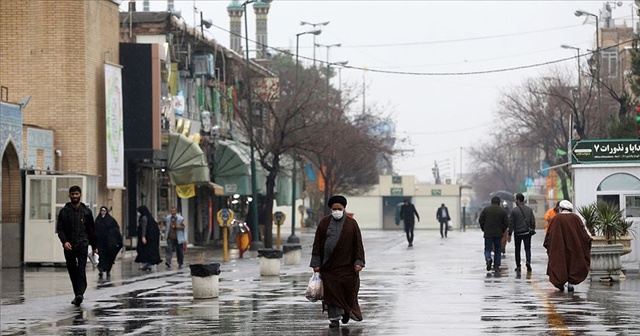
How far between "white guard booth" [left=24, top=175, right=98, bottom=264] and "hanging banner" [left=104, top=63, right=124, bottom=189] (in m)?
5.90

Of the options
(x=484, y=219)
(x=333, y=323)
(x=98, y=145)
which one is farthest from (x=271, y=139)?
(x=333, y=323)

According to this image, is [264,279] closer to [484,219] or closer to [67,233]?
[484,219]

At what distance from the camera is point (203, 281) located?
2314 centimetres

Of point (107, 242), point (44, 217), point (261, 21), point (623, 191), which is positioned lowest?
point (107, 242)

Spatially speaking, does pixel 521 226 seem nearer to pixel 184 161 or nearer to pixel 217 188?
pixel 184 161

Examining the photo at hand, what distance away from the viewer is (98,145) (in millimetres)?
41688

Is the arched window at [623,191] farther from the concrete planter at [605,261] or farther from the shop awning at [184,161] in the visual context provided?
the shop awning at [184,161]

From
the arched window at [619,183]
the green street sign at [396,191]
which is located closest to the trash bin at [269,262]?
the arched window at [619,183]

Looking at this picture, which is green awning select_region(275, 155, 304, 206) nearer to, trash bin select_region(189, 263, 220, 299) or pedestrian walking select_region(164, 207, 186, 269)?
pedestrian walking select_region(164, 207, 186, 269)

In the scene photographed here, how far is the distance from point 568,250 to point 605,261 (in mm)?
2756

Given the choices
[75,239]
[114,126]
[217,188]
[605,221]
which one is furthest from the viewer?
[217,188]

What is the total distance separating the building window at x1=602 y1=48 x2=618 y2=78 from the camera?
9615cm

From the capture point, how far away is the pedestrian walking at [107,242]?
31641mm

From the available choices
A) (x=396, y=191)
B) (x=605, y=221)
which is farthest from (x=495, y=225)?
(x=396, y=191)
